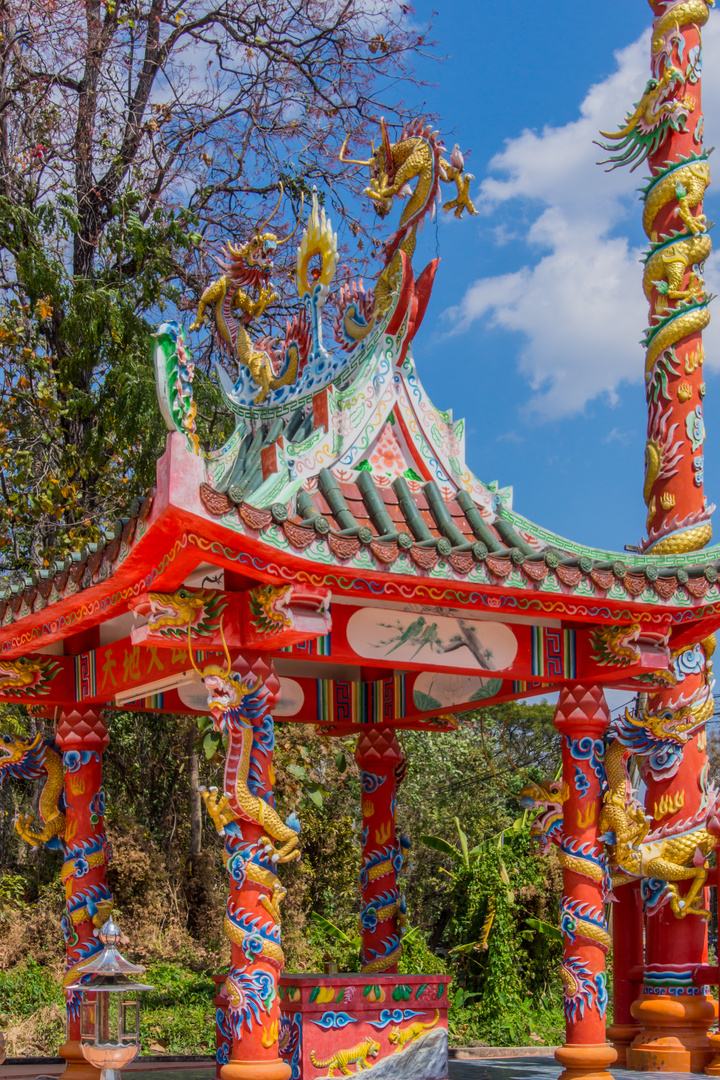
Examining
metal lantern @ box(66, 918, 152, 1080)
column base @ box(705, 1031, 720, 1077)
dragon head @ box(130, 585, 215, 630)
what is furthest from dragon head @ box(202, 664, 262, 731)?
column base @ box(705, 1031, 720, 1077)

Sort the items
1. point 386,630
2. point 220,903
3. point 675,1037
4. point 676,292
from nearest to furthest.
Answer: point 386,630, point 675,1037, point 676,292, point 220,903

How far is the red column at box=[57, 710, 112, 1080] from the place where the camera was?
773cm

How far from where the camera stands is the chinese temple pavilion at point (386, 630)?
250 inches

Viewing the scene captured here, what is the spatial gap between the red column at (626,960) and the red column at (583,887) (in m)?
1.85

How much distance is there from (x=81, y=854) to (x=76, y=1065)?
50.9 inches

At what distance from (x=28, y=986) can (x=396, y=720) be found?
599 cm

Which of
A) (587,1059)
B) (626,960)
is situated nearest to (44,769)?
(587,1059)

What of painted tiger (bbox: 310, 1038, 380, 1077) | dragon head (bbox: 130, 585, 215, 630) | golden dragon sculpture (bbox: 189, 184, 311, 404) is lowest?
painted tiger (bbox: 310, 1038, 380, 1077)

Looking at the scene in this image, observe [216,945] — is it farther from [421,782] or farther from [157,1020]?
[421,782]

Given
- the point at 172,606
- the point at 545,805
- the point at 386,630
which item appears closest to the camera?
the point at 172,606

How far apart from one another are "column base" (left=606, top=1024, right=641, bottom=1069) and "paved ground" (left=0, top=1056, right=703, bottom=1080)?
262 mm

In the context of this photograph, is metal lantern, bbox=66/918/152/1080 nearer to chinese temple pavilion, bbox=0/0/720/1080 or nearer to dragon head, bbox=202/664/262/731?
chinese temple pavilion, bbox=0/0/720/1080

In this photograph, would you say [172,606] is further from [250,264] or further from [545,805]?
[250,264]

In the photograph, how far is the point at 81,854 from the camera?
7.90m
